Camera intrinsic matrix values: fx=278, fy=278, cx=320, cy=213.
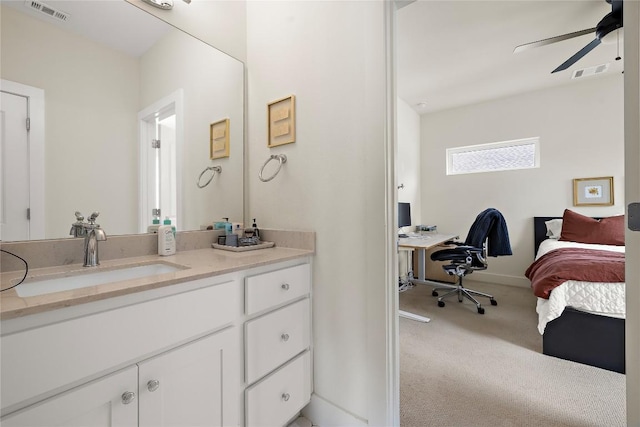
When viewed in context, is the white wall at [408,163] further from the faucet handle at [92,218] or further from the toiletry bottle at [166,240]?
the faucet handle at [92,218]

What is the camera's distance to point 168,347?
87 cm

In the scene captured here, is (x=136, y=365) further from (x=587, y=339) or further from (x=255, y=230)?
(x=587, y=339)

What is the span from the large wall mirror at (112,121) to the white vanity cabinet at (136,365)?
64 centimetres

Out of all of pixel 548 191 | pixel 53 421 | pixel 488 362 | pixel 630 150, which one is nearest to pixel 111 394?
pixel 53 421

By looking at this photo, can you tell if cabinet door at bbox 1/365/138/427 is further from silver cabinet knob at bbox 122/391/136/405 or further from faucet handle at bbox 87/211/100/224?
faucet handle at bbox 87/211/100/224

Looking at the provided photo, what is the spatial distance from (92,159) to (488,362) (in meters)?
2.65

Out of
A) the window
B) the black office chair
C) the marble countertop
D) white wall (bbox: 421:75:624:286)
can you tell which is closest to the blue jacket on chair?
the black office chair

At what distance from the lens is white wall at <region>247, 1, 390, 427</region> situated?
49.0 inches

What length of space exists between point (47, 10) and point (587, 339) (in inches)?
136

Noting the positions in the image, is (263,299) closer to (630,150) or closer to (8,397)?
(8,397)

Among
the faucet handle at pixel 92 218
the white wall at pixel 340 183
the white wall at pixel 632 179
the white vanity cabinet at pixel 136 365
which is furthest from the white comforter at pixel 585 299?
the faucet handle at pixel 92 218

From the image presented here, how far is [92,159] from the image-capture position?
123 centimetres

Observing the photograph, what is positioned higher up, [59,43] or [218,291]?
[59,43]

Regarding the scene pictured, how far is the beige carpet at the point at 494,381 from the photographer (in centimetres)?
146
